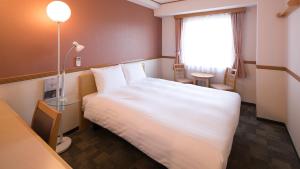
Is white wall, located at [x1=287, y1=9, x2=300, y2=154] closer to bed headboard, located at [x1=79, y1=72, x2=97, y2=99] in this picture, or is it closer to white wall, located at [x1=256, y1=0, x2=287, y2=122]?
white wall, located at [x1=256, y1=0, x2=287, y2=122]

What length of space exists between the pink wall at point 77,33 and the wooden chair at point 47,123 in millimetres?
1023

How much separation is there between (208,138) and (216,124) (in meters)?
0.30

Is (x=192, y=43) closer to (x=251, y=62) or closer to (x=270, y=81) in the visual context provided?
(x=251, y=62)

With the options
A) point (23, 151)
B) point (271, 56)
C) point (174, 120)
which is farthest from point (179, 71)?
point (23, 151)

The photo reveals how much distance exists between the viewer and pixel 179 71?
4.49 m

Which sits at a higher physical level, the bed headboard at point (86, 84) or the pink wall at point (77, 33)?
the pink wall at point (77, 33)

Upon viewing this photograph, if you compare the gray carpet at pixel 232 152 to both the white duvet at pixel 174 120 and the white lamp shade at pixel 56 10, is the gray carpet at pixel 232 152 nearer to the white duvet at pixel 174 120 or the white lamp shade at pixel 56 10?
the white duvet at pixel 174 120

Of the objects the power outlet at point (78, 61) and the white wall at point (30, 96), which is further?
the power outlet at point (78, 61)

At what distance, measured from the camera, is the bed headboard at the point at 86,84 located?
2725mm

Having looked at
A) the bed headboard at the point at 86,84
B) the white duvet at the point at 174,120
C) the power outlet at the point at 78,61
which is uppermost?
the power outlet at the point at 78,61

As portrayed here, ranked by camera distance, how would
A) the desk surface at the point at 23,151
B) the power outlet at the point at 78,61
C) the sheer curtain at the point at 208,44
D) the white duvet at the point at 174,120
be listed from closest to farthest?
the desk surface at the point at 23,151 < the white duvet at the point at 174,120 < the power outlet at the point at 78,61 < the sheer curtain at the point at 208,44

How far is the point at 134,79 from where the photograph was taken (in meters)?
3.36

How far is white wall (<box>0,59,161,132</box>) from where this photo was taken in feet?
6.72

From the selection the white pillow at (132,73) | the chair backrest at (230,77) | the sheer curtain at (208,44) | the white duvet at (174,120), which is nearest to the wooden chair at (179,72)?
the sheer curtain at (208,44)
